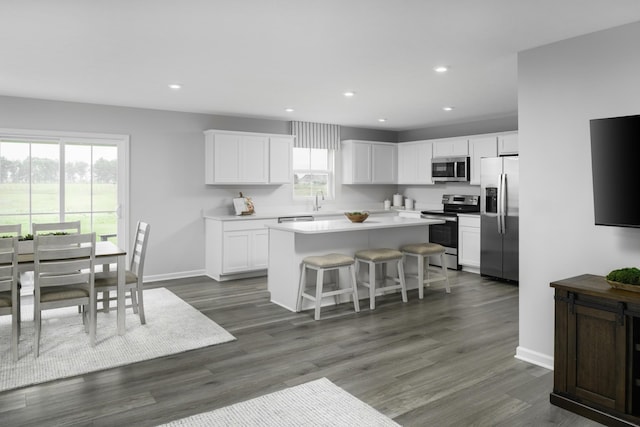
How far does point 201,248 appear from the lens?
6.66 metres

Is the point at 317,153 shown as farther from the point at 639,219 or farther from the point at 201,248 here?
the point at 639,219

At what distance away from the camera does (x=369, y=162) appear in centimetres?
820

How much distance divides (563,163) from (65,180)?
5.64 meters

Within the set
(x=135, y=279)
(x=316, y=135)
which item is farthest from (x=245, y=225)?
(x=135, y=279)

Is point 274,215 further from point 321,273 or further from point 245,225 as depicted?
point 321,273

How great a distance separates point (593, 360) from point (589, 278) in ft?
1.81

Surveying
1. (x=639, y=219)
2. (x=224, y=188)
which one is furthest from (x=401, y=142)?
(x=639, y=219)

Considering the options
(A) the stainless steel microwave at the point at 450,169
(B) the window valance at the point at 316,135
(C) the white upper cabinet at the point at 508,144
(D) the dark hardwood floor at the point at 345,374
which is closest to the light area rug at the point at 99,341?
(D) the dark hardwood floor at the point at 345,374

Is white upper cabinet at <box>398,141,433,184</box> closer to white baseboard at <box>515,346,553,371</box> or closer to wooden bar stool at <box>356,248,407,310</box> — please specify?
wooden bar stool at <box>356,248,407,310</box>

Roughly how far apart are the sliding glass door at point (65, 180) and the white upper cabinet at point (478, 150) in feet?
17.0

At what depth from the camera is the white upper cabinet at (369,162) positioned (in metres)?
7.98

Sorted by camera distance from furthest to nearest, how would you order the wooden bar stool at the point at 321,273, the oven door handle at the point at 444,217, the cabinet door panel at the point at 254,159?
the oven door handle at the point at 444,217 → the cabinet door panel at the point at 254,159 → the wooden bar stool at the point at 321,273

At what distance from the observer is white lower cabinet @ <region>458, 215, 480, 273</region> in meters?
6.79

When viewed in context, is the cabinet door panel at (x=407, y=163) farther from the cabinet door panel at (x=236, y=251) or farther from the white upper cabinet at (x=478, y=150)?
the cabinet door panel at (x=236, y=251)
